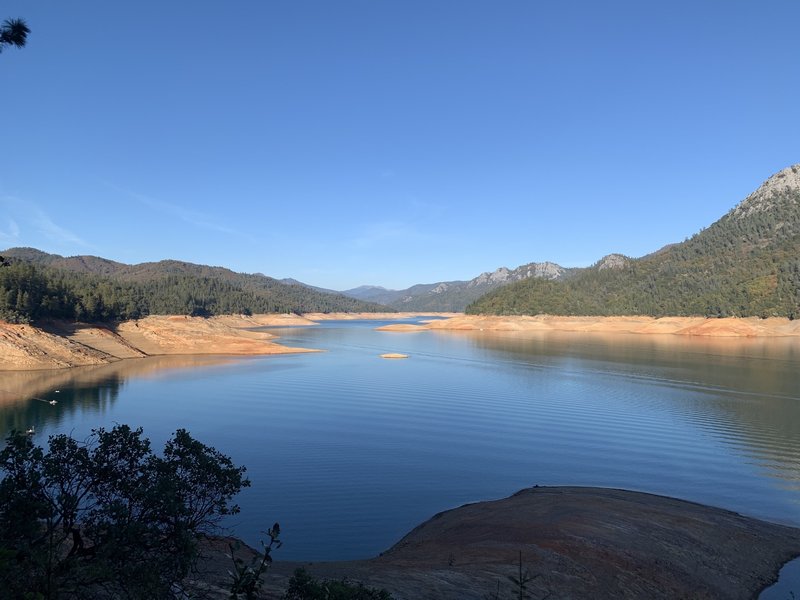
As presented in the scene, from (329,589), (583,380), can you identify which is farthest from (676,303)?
(329,589)

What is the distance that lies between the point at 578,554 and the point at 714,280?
15608 centimetres

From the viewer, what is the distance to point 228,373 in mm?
55688

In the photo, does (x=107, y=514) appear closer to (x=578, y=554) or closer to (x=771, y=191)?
(x=578, y=554)

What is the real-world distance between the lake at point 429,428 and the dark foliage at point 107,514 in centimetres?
819

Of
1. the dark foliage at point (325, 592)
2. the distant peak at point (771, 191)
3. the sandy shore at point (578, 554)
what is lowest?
the sandy shore at point (578, 554)

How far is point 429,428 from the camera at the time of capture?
30.8m

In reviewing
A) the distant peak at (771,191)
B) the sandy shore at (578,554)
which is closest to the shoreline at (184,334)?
the sandy shore at (578,554)

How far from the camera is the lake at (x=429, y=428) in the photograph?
19391mm

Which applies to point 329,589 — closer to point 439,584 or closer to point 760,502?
point 439,584

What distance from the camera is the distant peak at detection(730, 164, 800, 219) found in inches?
7239

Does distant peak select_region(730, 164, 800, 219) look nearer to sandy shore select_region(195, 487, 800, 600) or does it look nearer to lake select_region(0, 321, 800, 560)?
lake select_region(0, 321, 800, 560)

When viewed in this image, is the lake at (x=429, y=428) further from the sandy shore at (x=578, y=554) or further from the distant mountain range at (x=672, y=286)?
the distant mountain range at (x=672, y=286)

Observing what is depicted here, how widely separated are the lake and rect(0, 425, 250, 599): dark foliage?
26.9 feet

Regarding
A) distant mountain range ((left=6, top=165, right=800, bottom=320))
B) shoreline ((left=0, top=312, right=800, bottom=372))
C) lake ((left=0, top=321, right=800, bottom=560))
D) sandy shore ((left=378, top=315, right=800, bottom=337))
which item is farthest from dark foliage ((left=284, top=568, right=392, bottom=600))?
sandy shore ((left=378, top=315, right=800, bottom=337))
